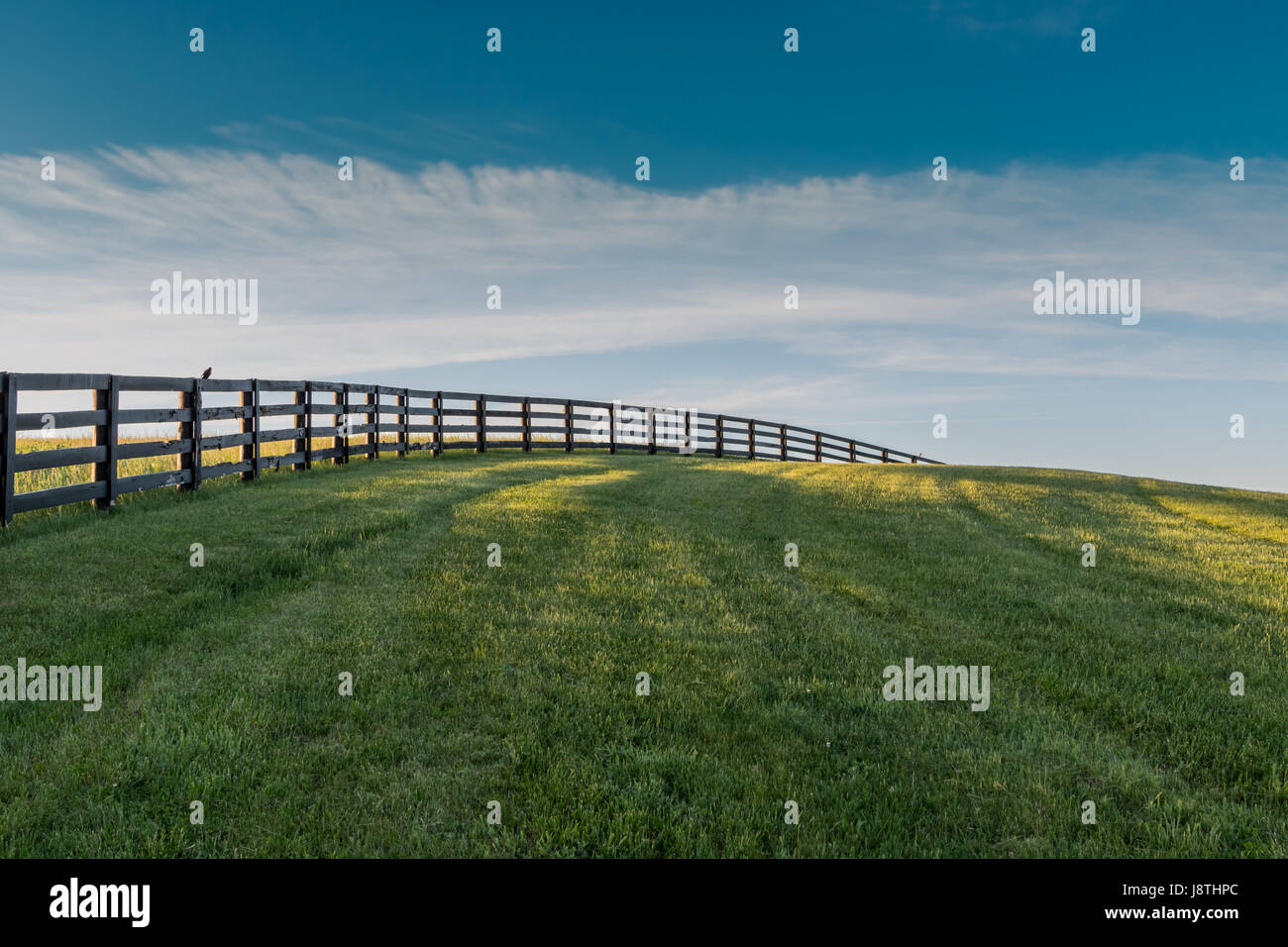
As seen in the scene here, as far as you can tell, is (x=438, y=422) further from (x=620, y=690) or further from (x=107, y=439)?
(x=620, y=690)

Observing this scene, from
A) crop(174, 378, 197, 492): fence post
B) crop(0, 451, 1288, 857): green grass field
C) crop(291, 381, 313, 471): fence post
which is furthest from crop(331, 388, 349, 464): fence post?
crop(0, 451, 1288, 857): green grass field

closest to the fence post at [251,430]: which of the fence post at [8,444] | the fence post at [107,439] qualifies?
the fence post at [107,439]

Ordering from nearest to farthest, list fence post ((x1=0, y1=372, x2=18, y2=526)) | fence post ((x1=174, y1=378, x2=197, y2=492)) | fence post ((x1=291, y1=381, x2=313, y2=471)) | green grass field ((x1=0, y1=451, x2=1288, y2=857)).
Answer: green grass field ((x1=0, y1=451, x2=1288, y2=857)) < fence post ((x1=0, y1=372, x2=18, y2=526)) < fence post ((x1=174, y1=378, x2=197, y2=492)) < fence post ((x1=291, y1=381, x2=313, y2=471))

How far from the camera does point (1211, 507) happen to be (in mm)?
16016

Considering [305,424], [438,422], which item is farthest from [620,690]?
[438,422]

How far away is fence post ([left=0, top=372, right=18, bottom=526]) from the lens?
9930 mm

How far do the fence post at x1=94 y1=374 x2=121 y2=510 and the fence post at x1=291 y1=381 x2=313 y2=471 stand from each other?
5.57 metres

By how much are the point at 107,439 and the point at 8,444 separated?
1.47 meters

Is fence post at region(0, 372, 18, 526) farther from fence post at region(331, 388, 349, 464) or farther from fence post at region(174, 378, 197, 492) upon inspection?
fence post at region(331, 388, 349, 464)

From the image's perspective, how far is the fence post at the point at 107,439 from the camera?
11398 millimetres

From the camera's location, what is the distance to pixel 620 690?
5.30 m
